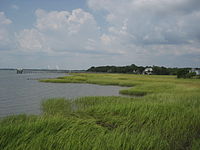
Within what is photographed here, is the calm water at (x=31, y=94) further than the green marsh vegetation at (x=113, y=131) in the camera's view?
Yes

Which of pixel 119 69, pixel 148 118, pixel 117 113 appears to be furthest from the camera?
pixel 119 69

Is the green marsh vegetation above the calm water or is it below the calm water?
above

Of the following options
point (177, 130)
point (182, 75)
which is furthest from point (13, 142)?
point (182, 75)

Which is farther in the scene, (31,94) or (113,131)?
(31,94)

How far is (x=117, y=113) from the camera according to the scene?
789 centimetres

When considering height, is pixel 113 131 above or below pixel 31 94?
above

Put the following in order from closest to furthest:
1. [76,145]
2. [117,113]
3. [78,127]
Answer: [76,145] < [78,127] < [117,113]

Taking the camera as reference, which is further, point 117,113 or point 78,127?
point 117,113

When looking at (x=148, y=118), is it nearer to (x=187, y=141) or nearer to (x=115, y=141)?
(x=187, y=141)

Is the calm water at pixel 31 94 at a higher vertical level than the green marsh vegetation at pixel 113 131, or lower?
lower

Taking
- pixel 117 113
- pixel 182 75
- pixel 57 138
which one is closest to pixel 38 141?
pixel 57 138

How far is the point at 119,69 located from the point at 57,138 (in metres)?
116

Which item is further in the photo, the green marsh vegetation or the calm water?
the calm water

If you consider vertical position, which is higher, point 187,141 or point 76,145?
point 76,145
